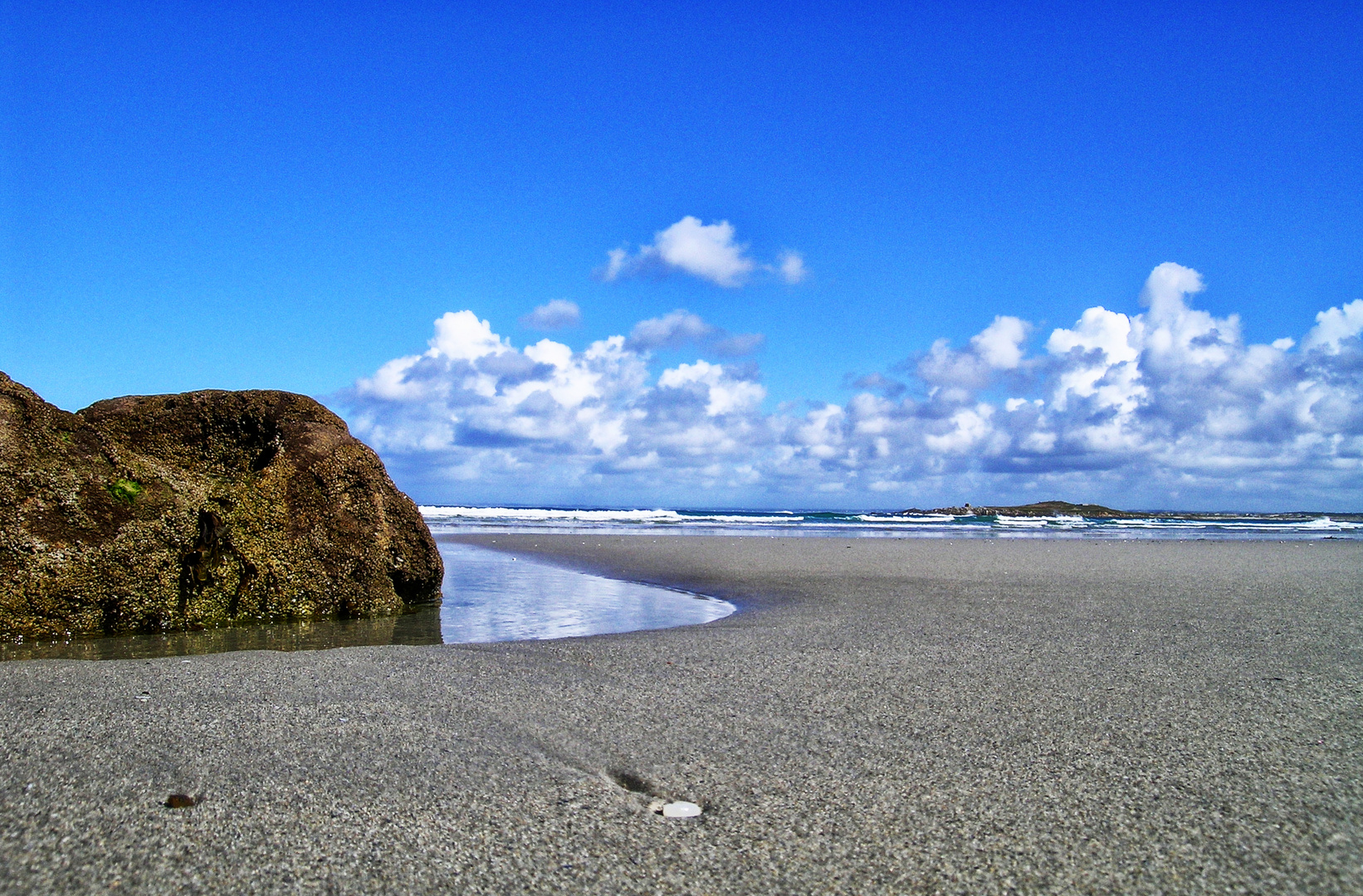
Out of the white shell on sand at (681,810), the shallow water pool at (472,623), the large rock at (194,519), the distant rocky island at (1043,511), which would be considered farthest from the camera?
the distant rocky island at (1043,511)

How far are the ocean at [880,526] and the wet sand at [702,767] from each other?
25378mm

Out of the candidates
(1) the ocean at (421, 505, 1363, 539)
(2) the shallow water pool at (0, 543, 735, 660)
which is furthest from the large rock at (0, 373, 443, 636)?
(1) the ocean at (421, 505, 1363, 539)

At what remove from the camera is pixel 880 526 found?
44562 millimetres

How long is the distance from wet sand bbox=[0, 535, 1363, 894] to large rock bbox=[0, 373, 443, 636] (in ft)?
6.08

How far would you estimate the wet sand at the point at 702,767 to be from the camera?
254 centimetres

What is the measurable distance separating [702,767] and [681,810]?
47 centimetres

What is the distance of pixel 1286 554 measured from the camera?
805 inches

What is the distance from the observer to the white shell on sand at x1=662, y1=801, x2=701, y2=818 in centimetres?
296

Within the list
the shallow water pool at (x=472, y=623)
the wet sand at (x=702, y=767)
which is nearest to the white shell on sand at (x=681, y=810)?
the wet sand at (x=702, y=767)

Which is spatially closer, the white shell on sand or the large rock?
the white shell on sand

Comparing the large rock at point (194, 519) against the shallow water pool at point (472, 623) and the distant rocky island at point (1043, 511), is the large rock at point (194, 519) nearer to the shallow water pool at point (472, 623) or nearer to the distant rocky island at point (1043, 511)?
the shallow water pool at point (472, 623)

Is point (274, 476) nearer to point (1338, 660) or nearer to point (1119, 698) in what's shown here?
point (1119, 698)

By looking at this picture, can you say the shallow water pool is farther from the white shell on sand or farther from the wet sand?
the white shell on sand

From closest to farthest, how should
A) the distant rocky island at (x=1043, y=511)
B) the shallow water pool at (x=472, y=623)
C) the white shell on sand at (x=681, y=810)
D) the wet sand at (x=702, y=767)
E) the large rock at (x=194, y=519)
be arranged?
the wet sand at (x=702, y=767) → the white shell on sand at (x=681, y=810) → the shallow water pool at (x=472, y=623) → the large rock at (x=194, y=519) → the distant rocky island at (x=1043, y=511)
